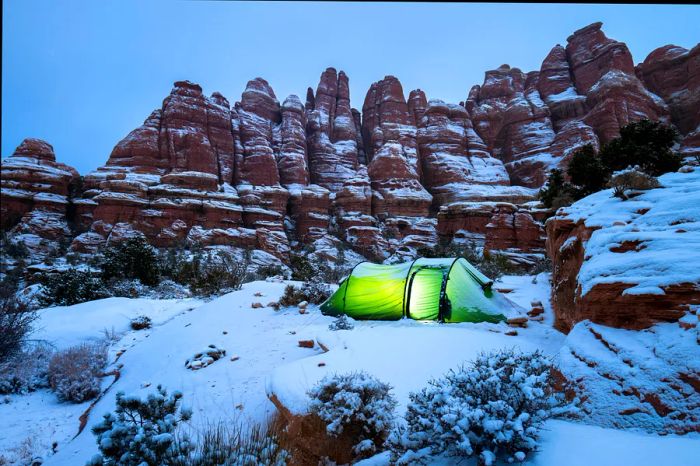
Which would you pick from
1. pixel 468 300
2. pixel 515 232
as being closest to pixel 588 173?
pixel 468 300

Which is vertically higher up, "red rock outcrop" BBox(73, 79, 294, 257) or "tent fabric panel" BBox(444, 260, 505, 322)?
"red rock outcrop" BBox(73, 79, 294, 257)

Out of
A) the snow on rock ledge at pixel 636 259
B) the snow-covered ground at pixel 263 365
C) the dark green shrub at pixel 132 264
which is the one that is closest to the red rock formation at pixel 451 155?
the dark green shrub at pixel 132 264

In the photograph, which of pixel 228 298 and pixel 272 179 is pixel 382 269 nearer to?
pixel 228 298

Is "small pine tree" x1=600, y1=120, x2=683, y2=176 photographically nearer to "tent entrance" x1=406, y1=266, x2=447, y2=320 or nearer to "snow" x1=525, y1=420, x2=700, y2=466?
"tent entrance" x1=406, y1=266, x2=447, y2=320

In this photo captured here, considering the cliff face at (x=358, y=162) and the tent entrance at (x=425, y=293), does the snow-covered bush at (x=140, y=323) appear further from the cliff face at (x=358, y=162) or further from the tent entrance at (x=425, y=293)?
the cliff face at (x=358, y=162)

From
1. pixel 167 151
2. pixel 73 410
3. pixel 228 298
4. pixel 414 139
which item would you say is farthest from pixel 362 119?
pixel 73 410

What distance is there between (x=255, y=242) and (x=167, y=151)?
18.4 m

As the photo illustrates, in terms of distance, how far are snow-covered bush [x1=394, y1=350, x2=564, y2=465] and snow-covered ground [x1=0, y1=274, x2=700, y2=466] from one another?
23 centimetres

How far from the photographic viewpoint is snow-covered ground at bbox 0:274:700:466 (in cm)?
252

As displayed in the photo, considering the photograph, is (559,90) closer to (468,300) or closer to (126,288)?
(468,300)

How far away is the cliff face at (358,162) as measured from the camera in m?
35.2

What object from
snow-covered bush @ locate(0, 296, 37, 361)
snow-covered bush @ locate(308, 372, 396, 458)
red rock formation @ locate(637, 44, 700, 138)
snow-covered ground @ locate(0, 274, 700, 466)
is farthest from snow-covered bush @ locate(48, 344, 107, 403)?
red rock formation @ locate(637, 44, 700, 138)

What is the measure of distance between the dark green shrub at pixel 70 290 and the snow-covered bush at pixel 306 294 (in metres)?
8.59

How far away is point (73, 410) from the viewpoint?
5684mm
